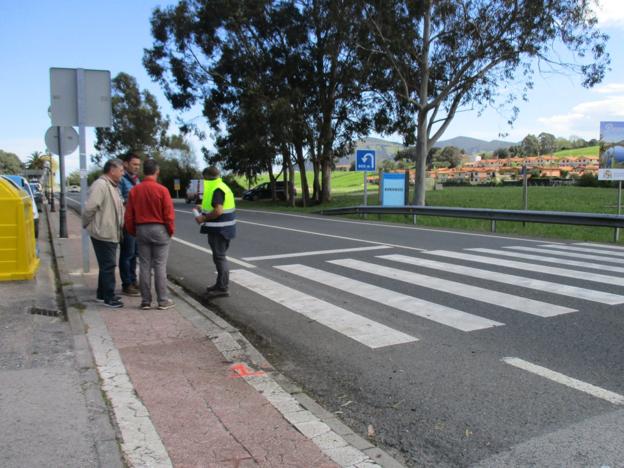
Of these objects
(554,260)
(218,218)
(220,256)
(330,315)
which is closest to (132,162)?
(218,218)

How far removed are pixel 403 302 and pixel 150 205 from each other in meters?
3.26

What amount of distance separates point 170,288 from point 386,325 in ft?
11.3

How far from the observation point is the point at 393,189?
23344 mm

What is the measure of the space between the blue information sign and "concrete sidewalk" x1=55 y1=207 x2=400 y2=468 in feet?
58.4

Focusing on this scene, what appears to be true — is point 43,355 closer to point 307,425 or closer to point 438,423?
point 307,425

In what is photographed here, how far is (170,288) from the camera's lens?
7.74 meters

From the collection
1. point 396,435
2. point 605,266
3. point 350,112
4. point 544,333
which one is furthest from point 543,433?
point 350,112

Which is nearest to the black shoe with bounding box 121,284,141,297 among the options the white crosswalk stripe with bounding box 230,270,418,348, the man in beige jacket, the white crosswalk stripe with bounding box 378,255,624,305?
the man in beige jacket

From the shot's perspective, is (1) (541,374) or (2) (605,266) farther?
(2) (605,266)

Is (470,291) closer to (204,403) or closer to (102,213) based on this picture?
(204,403)

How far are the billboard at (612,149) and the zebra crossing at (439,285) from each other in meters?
5.63

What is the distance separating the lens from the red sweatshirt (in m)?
6.32

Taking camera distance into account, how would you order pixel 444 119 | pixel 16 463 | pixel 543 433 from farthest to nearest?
pixel 444 119
pixel 543 433
pixel 16 463

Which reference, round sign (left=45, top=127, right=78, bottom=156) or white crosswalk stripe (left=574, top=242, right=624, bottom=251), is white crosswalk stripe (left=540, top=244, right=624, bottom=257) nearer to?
white crosswalk stripe (left=574, top=242, right=624, bottom=251)
